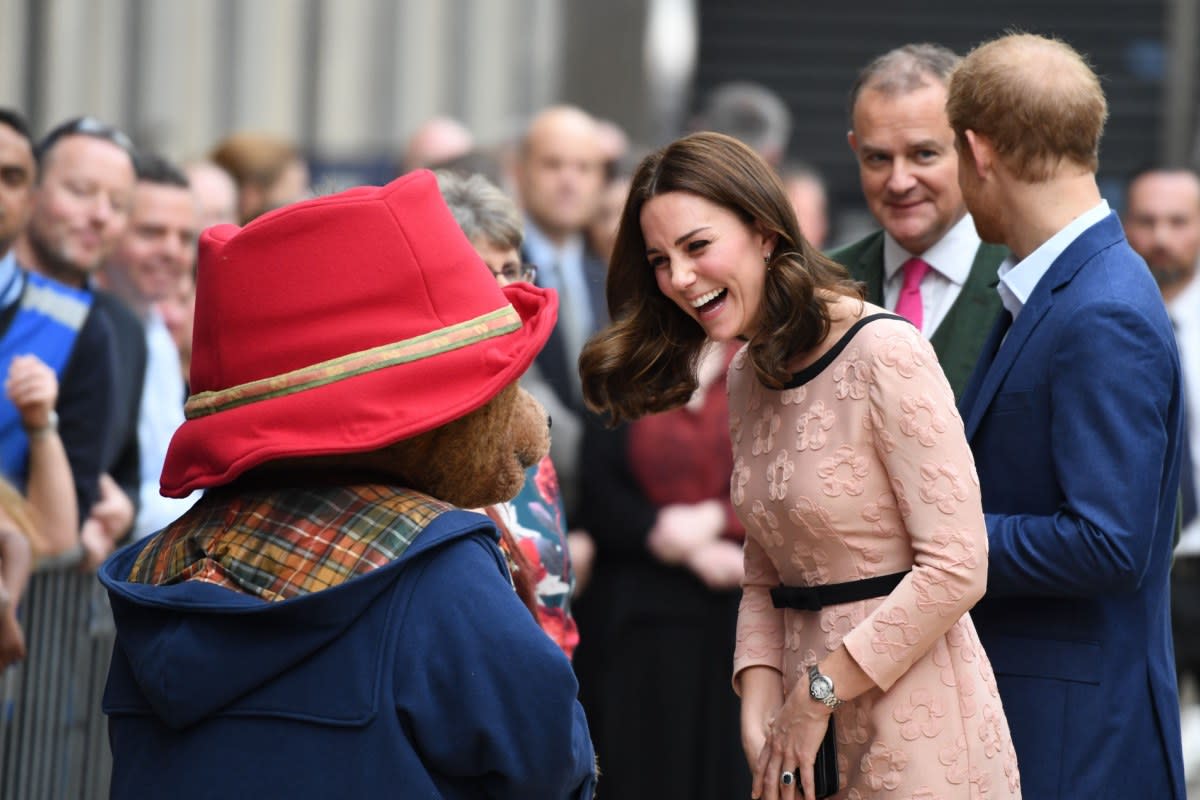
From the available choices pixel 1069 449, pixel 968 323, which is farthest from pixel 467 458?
pixel 968 323

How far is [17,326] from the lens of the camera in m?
→ 4.28

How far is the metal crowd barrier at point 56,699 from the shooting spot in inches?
150

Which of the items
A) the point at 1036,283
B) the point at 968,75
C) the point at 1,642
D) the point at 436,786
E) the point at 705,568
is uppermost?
the point at 968,75

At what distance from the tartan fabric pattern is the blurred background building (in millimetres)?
7080

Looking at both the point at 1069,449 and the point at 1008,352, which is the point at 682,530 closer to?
the point at 1008,352

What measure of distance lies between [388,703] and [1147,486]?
142 cm

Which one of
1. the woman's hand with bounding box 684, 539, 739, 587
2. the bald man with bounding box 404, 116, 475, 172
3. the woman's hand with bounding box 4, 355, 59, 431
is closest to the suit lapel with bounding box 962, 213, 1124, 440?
the woman's hand with bounding box 4, 355, 59, 431

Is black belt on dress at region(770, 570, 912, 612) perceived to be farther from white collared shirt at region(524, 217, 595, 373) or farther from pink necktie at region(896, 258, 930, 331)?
white collared shirt at region(524, 217, 595, 373)

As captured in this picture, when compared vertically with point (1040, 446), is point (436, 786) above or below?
below

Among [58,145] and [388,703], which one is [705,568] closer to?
[58,145]

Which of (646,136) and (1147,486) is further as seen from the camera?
(646,136)

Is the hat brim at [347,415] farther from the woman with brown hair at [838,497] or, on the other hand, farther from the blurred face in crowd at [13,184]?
the blurred face in crowd at [13,184]

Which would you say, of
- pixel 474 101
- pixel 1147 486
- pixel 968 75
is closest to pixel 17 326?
pixel 968 75

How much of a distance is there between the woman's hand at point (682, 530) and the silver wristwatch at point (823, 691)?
2706 mm
